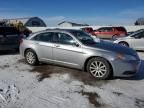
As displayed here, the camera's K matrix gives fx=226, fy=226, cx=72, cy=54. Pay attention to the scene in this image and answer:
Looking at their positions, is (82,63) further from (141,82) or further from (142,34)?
(142,34)

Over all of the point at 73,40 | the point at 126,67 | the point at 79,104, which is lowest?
the point at 79,104

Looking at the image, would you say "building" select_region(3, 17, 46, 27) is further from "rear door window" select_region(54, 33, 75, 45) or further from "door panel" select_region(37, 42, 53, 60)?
"rear door window" select_region(54, 33, 75, 45)

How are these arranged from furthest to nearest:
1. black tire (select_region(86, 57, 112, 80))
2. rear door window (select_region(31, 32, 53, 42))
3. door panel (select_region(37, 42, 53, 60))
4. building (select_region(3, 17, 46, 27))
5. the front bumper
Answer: building (select_region(3, 17, 46, 27)) → rear door window (select_region(31, 32, 53, 42)) → door panel (select_region(37, 42, 53, 60)) → black tire (select_region(86, 57, 112, 80)) → the front bumper

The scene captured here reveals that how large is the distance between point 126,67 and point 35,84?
264 centimetres

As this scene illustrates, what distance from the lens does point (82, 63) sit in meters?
7.07

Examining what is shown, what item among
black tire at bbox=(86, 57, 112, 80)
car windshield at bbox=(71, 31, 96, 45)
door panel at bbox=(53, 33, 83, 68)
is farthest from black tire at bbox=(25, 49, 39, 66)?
black tire at bbox=(86, 57, 112, 80)

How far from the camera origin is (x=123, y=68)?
21.4 feet

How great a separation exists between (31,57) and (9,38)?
10.6 feet

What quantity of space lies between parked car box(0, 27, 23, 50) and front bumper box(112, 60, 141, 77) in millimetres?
6385

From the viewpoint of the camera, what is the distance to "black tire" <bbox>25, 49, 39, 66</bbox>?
8492mm

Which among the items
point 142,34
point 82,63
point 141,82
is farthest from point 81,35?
point 142,34

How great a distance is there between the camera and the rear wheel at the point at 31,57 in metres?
Answer: 8.49

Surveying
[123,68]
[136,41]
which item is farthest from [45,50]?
[136,41]

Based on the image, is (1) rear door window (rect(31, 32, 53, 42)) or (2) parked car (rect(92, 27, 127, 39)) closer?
(1) rear door window (rect(31, 32, 53, 42))
